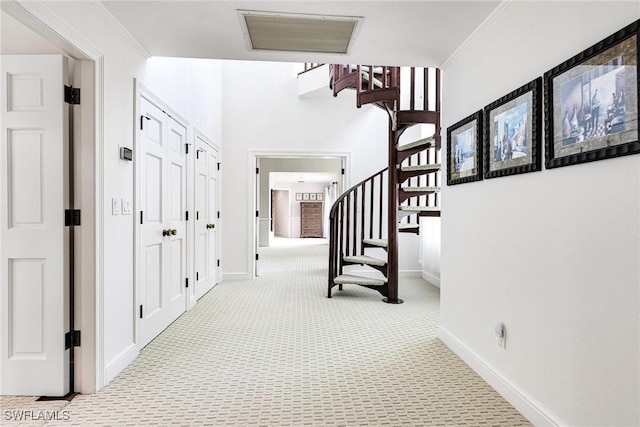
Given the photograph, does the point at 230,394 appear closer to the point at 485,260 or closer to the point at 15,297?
the point at 15,297

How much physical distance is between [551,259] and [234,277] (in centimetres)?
455

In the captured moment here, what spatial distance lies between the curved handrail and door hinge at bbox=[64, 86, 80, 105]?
3063mm

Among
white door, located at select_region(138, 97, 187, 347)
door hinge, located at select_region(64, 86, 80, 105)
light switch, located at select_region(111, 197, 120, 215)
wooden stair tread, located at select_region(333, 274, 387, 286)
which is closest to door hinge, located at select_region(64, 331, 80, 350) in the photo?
white door, located at select_region(138, 97, 187, 347)

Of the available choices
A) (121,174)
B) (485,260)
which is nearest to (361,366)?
(485,260)

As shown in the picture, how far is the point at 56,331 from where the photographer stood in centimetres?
210

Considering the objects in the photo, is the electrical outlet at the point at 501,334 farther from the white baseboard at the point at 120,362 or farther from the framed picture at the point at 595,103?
the white baseboard at the point at 120,362

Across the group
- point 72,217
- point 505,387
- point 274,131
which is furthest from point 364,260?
point 72,217

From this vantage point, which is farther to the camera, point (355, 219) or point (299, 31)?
point (355, 219)

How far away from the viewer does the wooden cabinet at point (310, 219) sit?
15.6 m

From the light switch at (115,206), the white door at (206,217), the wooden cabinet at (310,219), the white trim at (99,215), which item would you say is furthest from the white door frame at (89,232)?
the wooden cabinet at (310,219)

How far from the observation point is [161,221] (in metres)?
3.18

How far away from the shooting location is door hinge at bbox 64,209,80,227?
83.1 inches

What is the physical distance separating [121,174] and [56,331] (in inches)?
39.0

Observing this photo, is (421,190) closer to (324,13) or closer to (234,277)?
(324,13)
